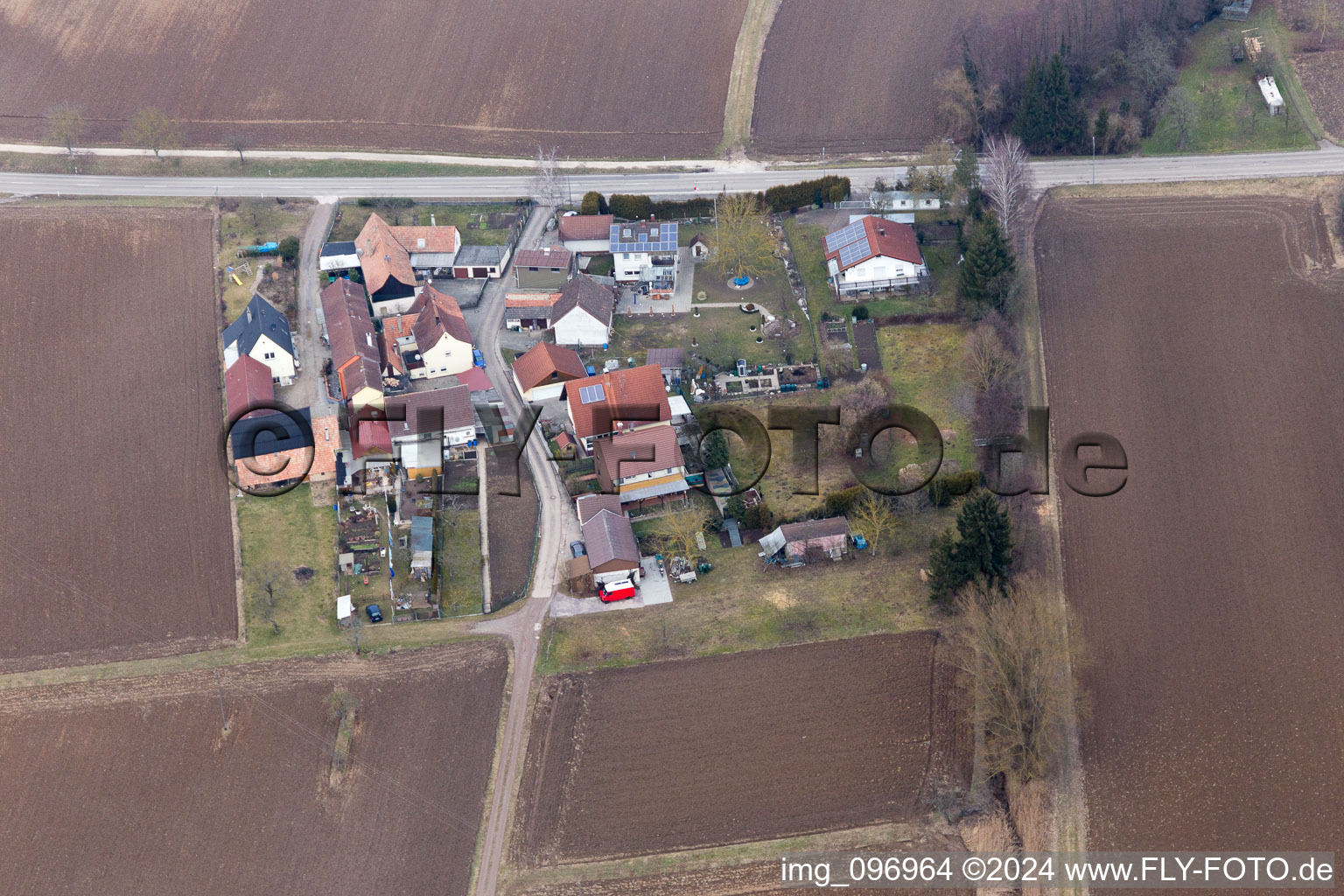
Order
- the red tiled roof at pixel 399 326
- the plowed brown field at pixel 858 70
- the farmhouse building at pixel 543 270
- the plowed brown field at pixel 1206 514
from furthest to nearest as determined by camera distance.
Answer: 1. the plowed brown field at pixel 858 70
2. the farmhouse building at pixel 543 270
3. the red tiled roof at pixel 399 326
4. the plowed brown field at pixel 1206 514

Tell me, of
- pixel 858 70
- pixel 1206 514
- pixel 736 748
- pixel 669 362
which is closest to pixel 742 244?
pixel 669 362

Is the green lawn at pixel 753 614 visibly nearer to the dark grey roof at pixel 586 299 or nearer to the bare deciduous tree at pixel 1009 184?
the dark grey roof at pixel 586 299

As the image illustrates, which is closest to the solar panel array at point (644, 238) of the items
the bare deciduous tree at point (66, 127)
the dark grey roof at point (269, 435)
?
the dark grey roof at point (269, 435)

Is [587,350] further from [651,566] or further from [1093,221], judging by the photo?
[1093,221]

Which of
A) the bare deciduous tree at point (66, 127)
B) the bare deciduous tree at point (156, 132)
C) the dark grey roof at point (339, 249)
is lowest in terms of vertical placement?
the dark grey roof at point (339, 249)

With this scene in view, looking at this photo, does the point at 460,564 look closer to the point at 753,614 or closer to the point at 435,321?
the point at 753,614

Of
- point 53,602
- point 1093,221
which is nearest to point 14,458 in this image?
point 53,602

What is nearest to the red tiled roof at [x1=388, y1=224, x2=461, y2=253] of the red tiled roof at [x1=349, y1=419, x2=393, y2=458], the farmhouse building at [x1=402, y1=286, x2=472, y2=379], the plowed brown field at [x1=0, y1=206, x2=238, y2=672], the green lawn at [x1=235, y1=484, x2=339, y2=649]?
the farmhouse building at [x1=402, y1=286, x2=472, y2=379]
